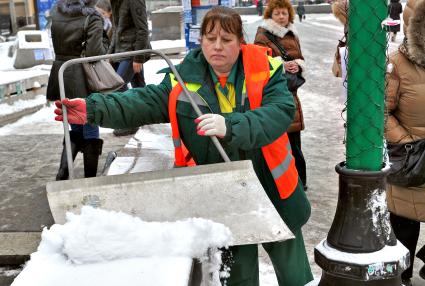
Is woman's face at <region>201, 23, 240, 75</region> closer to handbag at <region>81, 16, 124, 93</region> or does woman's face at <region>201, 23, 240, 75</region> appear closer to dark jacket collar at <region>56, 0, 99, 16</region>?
handbag at <region>81, 16, 124, 93</region>

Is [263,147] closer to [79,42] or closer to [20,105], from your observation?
[79,42]

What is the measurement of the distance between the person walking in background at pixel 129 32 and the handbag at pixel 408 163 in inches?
138

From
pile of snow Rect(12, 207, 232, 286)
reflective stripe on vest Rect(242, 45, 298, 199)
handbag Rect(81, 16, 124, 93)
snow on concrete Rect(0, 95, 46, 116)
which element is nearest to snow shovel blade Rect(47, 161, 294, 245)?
pile of snow Rect(12, 207, 232, 286)

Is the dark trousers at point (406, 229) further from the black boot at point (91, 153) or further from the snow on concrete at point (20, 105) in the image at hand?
Answer: the snow on concrete at point (20, 105)

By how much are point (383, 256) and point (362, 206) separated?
23cm

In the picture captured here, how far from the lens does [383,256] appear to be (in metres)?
2.54

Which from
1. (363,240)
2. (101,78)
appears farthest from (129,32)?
(363,240)

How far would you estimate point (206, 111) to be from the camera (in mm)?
2572

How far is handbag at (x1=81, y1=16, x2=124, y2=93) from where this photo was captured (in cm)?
469

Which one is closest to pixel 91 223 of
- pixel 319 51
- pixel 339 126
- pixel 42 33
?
pixel 339 126

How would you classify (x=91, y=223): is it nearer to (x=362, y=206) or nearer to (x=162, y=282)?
(x=162, y=282)

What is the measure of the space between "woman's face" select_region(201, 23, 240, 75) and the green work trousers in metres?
0.84

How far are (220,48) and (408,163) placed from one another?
130 centimetres

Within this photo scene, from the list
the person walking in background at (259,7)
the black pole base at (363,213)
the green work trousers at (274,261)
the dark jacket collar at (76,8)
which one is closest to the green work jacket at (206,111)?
the green work trousers at (274,261)
